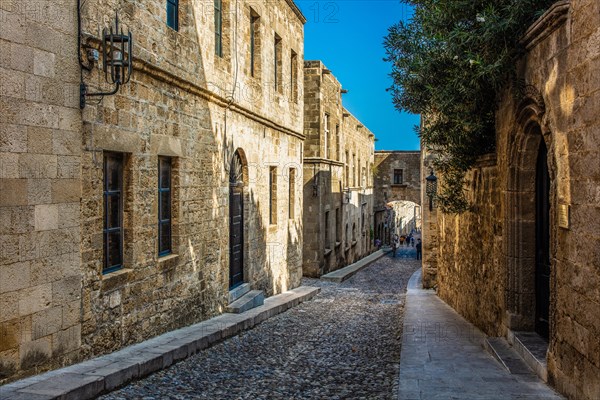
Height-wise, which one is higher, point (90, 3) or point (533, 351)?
point (90, 3)

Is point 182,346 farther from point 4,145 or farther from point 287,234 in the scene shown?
point 287,234

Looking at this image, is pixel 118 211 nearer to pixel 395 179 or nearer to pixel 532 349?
pixel 532 349

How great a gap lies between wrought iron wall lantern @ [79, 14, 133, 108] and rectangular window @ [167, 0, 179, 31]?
1.94m

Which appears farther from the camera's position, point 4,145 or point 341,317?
point 341,317

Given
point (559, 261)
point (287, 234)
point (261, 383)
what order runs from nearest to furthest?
point (559, 261), point (261, 383), point (287, 234)

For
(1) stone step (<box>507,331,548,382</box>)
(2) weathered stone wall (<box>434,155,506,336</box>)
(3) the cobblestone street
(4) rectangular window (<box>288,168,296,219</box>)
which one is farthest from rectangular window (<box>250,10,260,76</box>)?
(1) stone step (<box>507,331,548,382</box>)

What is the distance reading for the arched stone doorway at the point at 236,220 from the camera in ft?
37.2

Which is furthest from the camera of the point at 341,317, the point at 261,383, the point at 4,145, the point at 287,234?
the point at 287,234

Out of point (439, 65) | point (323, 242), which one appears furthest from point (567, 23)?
point (323, 242)

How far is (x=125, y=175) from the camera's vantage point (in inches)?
282

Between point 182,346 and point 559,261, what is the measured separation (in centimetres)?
440

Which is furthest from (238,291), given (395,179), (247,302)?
(395,179)

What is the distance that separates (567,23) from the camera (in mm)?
5129

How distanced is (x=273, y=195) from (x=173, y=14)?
6.31 metres
